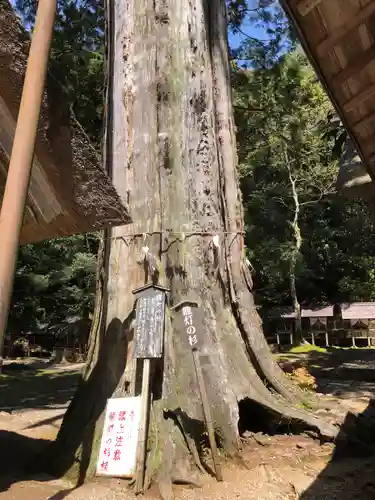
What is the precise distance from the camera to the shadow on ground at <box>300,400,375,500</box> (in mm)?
3524

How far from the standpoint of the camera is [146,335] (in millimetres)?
4125

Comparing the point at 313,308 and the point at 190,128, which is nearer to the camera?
the point at 190,128

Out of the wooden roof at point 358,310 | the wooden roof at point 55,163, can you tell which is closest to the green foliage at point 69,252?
the wooden roof at point 55,163

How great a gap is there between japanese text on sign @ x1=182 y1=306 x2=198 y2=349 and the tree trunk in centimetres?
15

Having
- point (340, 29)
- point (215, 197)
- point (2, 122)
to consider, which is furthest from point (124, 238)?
point (340, 29)

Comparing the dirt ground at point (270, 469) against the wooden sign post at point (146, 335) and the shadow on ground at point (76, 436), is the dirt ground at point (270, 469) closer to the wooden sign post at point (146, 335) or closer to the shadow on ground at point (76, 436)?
the shadow on ground at point (76, 436)

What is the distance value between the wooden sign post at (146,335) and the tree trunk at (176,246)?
0.18m

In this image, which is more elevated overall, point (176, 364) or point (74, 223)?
point (74, 223)

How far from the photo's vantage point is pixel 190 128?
4992mm

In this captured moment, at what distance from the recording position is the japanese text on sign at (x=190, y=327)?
4.22 metres

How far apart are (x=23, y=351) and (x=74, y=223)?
19865 mm

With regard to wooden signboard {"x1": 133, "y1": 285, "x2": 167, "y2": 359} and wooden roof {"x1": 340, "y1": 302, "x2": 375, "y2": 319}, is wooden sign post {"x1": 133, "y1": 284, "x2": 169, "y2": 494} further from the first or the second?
wooden roof {"x1": 340, "y1": 302, "x2": 375, "y2": 319}

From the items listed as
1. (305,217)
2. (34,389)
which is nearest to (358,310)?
(305,217)

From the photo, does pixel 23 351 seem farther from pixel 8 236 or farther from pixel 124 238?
pixel 8 236
